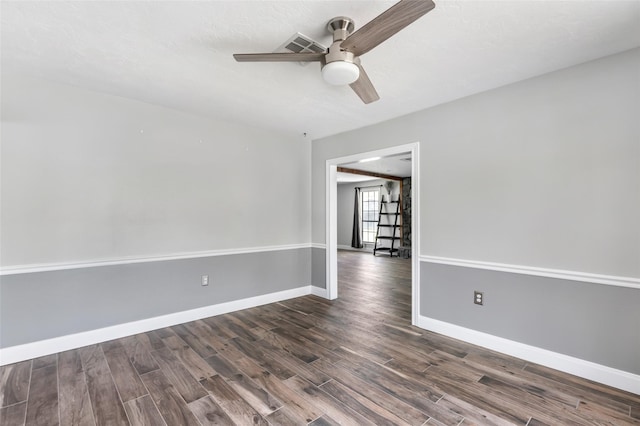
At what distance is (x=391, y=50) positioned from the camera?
2.07 meters

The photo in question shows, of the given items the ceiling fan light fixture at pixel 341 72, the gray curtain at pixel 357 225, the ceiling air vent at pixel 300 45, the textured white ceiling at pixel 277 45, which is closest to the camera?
the textured white ceiling at pixel 277 45

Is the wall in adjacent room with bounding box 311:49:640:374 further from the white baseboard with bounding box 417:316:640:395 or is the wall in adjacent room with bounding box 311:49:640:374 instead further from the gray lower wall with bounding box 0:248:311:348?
the gray lower wall with bounding box 0:248:311:348

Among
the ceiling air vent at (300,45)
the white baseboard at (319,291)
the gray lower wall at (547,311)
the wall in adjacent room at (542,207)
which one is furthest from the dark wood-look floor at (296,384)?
the ceiling air vent at (300,45)

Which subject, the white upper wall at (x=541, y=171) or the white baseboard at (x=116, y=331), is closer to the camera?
the white upper wall at (x=541, y=171)

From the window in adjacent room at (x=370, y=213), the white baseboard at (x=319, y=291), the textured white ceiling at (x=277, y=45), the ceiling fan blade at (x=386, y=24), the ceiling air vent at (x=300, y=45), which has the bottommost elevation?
the white baseboard at (x=319, y=291)

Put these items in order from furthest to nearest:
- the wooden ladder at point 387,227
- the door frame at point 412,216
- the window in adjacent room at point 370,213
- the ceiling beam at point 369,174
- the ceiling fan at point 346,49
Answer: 1. the window in adjacent room at point 370,213
2. the wooden ladder at point 387,227
3. the ceiling beam at point 369,174
4. the door frame at point 412,216
5. the ceiling fan at point 346,49

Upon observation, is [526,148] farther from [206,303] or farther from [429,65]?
[206,303]

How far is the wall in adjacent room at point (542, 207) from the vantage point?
2.09m

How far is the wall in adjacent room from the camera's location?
6.87 ft

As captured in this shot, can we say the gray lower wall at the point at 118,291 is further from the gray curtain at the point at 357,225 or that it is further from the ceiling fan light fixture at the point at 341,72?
the gray curtain at the point at 357,225

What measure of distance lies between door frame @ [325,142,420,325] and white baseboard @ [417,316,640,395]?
0.40 meters

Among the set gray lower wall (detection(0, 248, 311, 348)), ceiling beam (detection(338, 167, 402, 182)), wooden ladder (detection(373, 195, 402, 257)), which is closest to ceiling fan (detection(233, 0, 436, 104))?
gray lower wall (detection(0, 248, 311, 348))

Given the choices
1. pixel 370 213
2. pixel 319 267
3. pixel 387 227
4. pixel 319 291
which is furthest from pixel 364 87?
pixel 370 213

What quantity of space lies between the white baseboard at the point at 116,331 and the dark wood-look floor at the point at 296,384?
0.26 ft
